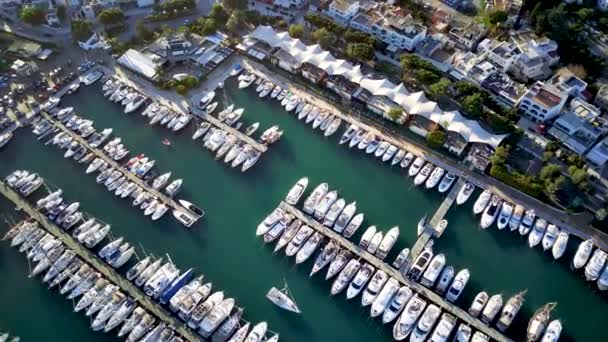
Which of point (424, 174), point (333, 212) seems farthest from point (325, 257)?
point (424, 174)

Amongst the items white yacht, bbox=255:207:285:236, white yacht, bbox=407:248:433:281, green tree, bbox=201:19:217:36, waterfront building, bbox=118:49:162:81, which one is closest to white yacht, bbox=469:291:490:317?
white yacht, bbox=407:248:433:281

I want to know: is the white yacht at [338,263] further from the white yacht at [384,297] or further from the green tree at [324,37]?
the green tree at [324,37]

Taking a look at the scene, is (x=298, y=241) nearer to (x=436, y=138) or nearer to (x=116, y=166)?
(x=436, y=138)

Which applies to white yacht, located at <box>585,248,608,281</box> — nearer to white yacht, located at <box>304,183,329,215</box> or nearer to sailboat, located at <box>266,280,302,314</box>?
white yacht, located at <box>304,183,329,215</box>

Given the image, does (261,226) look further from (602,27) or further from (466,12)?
(602,27)

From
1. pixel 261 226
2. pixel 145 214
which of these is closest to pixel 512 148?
pixel 261 226
